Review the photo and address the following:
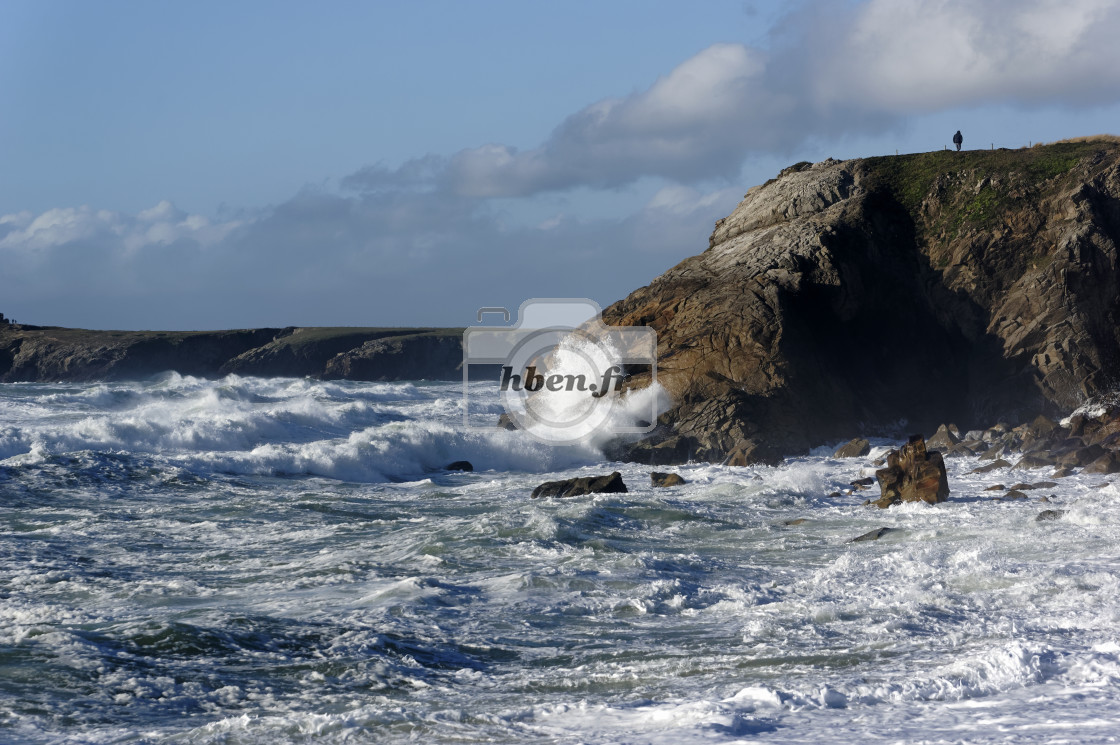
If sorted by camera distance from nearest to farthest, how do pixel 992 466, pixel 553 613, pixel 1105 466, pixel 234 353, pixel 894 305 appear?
1. pixel 553 613
2. pixel 1105 466
3. pixel 992 466
4. pixel 894 305
5. pixel 234 353

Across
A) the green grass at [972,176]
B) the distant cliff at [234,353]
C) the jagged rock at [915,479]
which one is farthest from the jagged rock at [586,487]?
the distant cliff at [234,353]

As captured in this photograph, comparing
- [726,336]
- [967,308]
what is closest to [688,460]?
[726,336]

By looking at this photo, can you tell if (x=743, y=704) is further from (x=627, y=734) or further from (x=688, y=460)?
(x=688, y=460)

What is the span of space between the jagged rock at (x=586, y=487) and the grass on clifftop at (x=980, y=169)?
54.3ft

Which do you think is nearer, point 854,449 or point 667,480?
point 667,480

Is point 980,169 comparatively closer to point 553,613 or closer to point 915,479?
point 915,479

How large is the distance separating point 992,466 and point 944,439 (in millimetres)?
3703

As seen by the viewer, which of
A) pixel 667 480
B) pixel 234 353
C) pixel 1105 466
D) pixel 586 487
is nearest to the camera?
pixel 1105 466

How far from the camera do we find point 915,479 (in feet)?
52.4

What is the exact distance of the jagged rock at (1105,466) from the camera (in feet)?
57.7

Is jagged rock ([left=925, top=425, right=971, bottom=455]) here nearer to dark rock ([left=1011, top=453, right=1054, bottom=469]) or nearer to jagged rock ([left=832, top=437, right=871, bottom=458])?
jagged rock ([left=832, top=437, right=871, bottom=458])

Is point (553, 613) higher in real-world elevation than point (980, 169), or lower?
lower

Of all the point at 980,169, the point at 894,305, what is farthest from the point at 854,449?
the point at 980,169

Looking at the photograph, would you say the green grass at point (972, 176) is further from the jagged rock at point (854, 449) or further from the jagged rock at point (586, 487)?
the jagged rock at point (586, 487)
